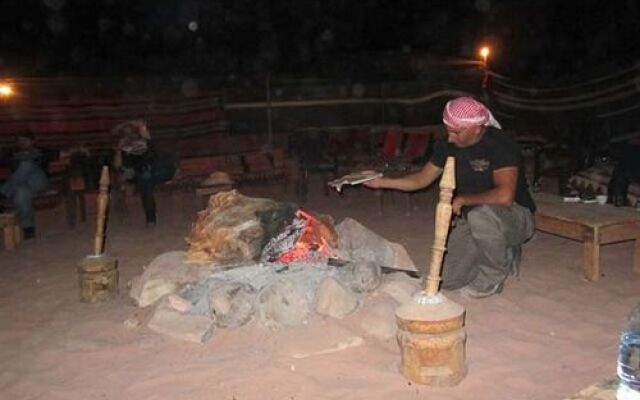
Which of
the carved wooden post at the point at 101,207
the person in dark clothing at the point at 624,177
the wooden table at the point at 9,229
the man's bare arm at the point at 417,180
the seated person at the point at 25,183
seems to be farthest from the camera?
the seated person at the point at 25,183

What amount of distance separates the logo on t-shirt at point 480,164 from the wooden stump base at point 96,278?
298 cm

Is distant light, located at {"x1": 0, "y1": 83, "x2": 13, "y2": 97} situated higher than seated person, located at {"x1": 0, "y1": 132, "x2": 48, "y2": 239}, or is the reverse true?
distant light, located at {"x1": 0, "y1": 83, "x2": 13, "y2": 97}

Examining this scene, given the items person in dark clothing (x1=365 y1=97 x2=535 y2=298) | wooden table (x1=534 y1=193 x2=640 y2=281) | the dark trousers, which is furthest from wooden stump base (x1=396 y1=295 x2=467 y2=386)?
wooden table (x1=534 y1=193 x2=640 y2=281)

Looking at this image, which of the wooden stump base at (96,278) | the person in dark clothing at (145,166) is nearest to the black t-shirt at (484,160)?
the wooden stump base at (96,278)

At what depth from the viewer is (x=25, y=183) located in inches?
297

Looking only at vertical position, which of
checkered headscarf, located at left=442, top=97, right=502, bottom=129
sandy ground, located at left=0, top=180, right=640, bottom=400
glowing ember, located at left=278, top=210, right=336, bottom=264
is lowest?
sandy ground, located at left=0, top=180, right=640, bottom=400

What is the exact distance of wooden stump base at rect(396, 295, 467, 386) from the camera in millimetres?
3295

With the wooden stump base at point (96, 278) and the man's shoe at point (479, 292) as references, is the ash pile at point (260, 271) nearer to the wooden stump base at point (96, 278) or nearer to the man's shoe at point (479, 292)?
the wooden stump base at point (96, 278)

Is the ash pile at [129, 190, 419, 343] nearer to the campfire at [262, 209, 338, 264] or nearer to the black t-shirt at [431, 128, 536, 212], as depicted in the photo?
the campfire at [262, 209, 338, 264]

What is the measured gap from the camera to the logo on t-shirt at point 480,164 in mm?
4598

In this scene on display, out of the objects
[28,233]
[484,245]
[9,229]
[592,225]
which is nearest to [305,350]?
[484,245]

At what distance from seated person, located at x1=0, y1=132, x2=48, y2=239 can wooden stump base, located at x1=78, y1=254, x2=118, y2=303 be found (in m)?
2.80

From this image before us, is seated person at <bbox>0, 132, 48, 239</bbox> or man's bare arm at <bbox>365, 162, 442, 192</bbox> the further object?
seated person at <bbox>0, 132, 48, 239</bbox>

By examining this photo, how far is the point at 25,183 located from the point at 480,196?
5580 mm
